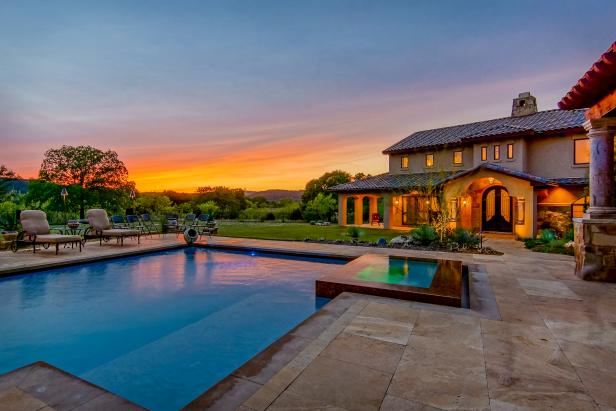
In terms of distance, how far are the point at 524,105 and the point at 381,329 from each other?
73.0 ft

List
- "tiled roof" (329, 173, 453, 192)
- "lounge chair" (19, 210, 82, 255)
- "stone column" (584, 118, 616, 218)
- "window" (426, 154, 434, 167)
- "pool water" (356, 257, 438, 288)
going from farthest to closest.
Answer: "window" (426, 154, 434, 167) → "tiled roof" (329, 173, 453, 192) → "lounge chair" (19, 210, 82, 255) → "pool water" (356, 257, 438, 288) → "stone column" (584, 118, 616, 218)

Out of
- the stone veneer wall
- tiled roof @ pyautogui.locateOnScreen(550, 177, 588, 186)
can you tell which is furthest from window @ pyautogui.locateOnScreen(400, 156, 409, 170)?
the stone veneer wall

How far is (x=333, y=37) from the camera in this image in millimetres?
12891

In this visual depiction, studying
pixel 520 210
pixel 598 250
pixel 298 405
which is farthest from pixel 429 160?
pixel 298 405

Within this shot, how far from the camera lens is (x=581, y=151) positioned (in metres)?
15.3

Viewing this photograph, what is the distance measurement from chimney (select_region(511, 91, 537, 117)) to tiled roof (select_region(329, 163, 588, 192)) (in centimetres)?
615

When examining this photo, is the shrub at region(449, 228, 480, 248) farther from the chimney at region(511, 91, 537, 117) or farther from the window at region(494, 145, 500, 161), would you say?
the chimney at region(511, 91, 537, 117)

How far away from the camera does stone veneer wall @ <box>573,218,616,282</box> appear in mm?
5953

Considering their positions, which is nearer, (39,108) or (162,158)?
(39,108)

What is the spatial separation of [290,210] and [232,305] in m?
22.9

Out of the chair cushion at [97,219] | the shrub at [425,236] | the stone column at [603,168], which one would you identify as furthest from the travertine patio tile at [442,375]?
the chair cushion at [97,219]

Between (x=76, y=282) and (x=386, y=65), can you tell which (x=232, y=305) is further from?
(x=386, y=65)

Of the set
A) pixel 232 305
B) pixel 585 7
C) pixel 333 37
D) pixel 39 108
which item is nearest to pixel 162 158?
pixel 39 108

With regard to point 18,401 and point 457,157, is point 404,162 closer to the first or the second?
point 457,157
